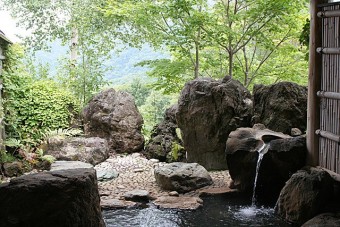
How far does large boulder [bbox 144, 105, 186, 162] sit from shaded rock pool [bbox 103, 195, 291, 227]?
3.00m

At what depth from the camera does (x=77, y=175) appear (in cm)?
357

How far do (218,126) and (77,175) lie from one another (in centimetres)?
455

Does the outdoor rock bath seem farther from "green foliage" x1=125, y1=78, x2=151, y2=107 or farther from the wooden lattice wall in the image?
"green foliage" x1=125, y1=78, x2=151, y2=107

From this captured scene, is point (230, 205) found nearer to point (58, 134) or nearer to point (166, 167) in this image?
point (166, 167)

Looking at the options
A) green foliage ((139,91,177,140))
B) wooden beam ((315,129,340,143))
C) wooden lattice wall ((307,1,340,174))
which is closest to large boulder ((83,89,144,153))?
green foliage ((139,91,177,140))

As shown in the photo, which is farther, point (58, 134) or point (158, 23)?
point (158, 23)

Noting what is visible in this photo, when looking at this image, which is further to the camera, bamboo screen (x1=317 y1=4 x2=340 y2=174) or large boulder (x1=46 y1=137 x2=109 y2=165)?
large boulder (x1=46 y1=137 x2=109 y2=165)

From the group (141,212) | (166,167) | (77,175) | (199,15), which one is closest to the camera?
(77,175)

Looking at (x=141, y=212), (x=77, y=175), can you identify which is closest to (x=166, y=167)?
(x=141, y=212)

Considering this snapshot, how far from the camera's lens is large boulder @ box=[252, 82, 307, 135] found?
22.5 ft

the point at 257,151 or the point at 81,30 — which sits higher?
the point at 81,30

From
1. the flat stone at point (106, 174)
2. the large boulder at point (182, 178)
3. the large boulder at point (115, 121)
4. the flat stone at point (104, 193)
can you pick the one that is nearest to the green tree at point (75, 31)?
the large boulder at point (115, 121)

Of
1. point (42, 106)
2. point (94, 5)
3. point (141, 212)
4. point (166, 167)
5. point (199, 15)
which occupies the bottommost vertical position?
point (141, 212)

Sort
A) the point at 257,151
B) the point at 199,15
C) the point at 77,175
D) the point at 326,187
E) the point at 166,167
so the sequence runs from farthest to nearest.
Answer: the point at 199,15, the point at 166,167, the point at 257,151, the point at 326,187, the point at 77,175
